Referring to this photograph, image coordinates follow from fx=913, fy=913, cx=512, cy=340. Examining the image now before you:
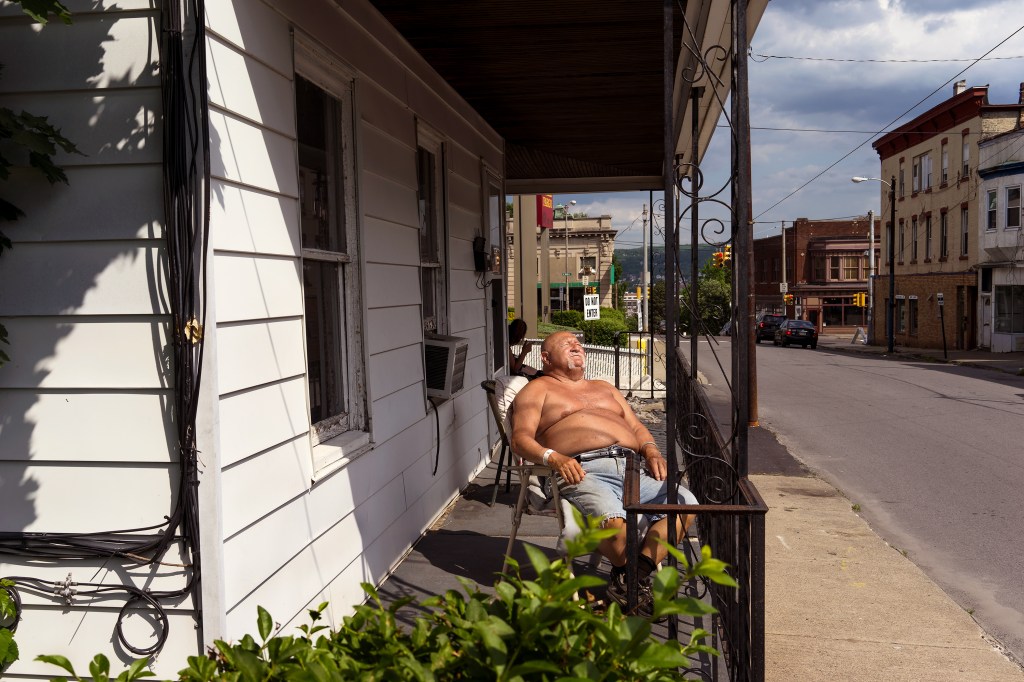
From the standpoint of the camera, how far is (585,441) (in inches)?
194

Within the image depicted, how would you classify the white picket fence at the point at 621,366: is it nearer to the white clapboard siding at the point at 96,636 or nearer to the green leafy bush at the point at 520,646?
the white clapboard siding at the point at 96,636

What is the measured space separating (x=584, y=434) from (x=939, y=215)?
127 ft

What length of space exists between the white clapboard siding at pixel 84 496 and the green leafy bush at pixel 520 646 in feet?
3.85

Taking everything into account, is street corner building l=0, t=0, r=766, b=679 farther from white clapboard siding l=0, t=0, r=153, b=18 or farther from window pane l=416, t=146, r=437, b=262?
window pane l=416, t=146, r=437, b=262

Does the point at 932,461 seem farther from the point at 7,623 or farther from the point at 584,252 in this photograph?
the point at 584,252

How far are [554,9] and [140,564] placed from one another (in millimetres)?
3820

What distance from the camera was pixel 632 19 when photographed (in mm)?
5551

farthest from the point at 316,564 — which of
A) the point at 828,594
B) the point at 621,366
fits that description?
the point at 621,366

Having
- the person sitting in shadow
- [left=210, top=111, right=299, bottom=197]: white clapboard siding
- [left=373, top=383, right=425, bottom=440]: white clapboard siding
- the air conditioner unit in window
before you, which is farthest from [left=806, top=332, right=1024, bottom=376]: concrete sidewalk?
[left=210, top=111, right=299, bottom=197]: white clapboard siding

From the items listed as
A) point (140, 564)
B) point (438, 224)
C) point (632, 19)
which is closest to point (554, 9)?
point (632, 19)

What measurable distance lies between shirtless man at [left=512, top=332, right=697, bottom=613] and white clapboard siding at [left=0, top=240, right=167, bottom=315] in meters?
2.27

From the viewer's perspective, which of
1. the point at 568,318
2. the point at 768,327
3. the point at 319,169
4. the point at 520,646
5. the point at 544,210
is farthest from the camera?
the point at 768,327

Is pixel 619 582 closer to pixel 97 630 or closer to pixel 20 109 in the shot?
pixel 97 630

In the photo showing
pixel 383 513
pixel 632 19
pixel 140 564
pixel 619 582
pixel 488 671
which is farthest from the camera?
pixel 632 19
